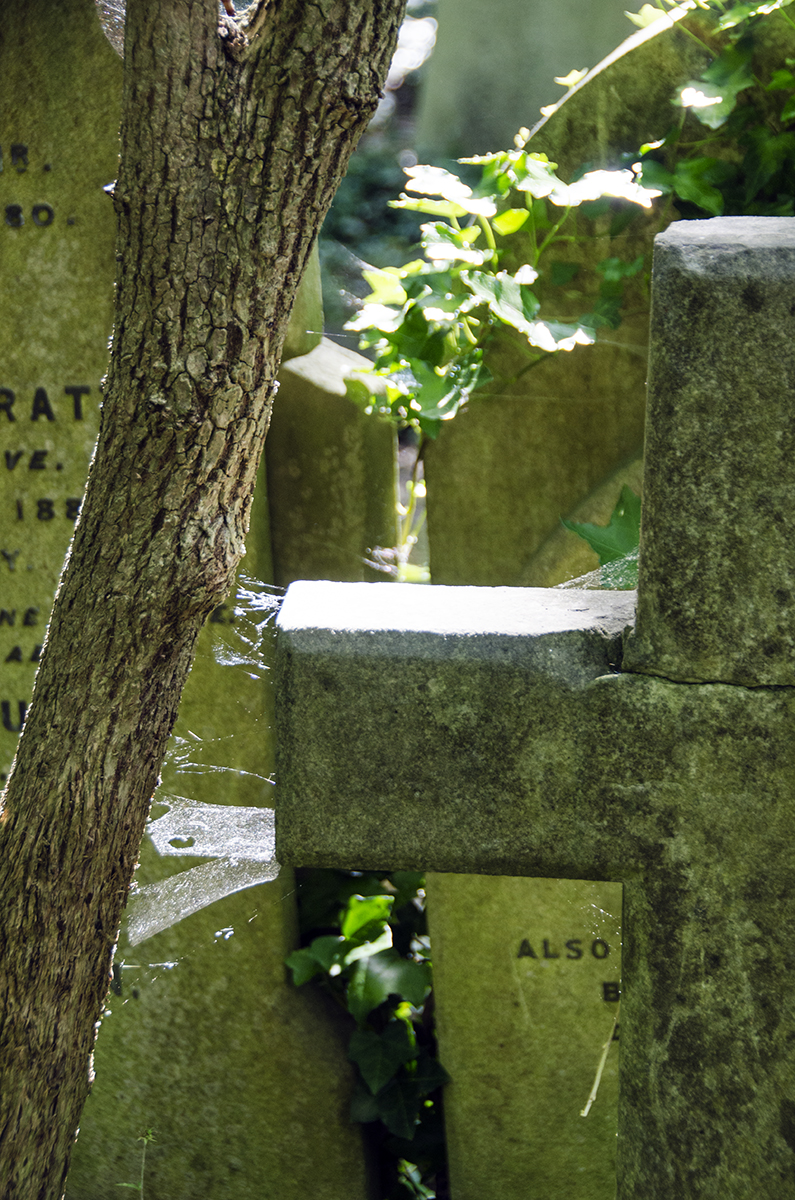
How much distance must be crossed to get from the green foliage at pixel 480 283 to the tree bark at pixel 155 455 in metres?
0.61

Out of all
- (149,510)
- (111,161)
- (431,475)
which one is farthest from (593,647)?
(111,161)

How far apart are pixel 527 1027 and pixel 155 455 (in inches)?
62.2

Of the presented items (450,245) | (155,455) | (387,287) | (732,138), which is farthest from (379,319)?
(155,455)

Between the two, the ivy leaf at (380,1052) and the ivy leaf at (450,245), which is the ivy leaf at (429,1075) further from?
the ivy leaf at (450,245)

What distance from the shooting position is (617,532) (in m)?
1.79

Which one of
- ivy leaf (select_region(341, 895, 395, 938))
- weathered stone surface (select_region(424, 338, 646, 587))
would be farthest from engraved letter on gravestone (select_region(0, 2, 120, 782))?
ivy leaf (select_region(341, 895, 395, 938))

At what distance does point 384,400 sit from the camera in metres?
2.17

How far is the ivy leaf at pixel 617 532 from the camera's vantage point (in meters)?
1.74

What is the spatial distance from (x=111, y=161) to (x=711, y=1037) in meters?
1.84

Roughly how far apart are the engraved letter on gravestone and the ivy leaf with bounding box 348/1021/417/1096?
103 cm

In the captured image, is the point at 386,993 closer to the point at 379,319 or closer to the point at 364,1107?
the point at 364,1107

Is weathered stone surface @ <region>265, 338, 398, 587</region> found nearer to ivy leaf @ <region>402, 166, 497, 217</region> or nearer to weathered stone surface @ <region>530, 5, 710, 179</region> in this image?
ivy leaf @ <region>402, 166, 497, 217</region>

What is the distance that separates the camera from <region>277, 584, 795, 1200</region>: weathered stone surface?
1.07 m

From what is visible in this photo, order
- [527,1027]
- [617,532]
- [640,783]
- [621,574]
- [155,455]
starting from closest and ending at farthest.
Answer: [640,783], [155,455], [621,574], [617,532], [527,1027]
